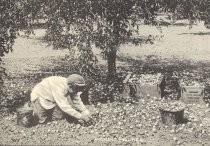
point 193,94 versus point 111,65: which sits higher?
point 111,65

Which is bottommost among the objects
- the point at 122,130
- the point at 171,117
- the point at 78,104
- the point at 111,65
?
the point at 122,130

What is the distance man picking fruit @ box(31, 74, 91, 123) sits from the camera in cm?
871

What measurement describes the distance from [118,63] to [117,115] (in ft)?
22.2

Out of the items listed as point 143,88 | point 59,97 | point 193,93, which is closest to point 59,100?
point 59,97

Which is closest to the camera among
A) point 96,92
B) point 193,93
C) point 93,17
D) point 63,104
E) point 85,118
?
point 85,118

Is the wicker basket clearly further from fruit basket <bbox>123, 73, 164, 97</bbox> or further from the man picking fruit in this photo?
fruit basket <bbox>123, 73, 164, 97</bbox>

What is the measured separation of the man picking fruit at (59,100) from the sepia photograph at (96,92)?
21 millimetres

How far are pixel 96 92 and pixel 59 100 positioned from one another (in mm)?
2564

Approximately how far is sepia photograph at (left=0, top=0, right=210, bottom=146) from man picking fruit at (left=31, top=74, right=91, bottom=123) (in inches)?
0.8

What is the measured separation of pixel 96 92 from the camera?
11312mm

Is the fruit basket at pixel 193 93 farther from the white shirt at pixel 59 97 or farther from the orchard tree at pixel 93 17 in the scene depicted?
the white shirt at pixel 59 97

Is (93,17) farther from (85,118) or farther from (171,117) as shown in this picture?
(171,117)

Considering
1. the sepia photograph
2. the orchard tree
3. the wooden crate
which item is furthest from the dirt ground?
the orchard tree

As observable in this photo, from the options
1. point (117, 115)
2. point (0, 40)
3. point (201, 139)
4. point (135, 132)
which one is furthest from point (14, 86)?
point (201, 139)
